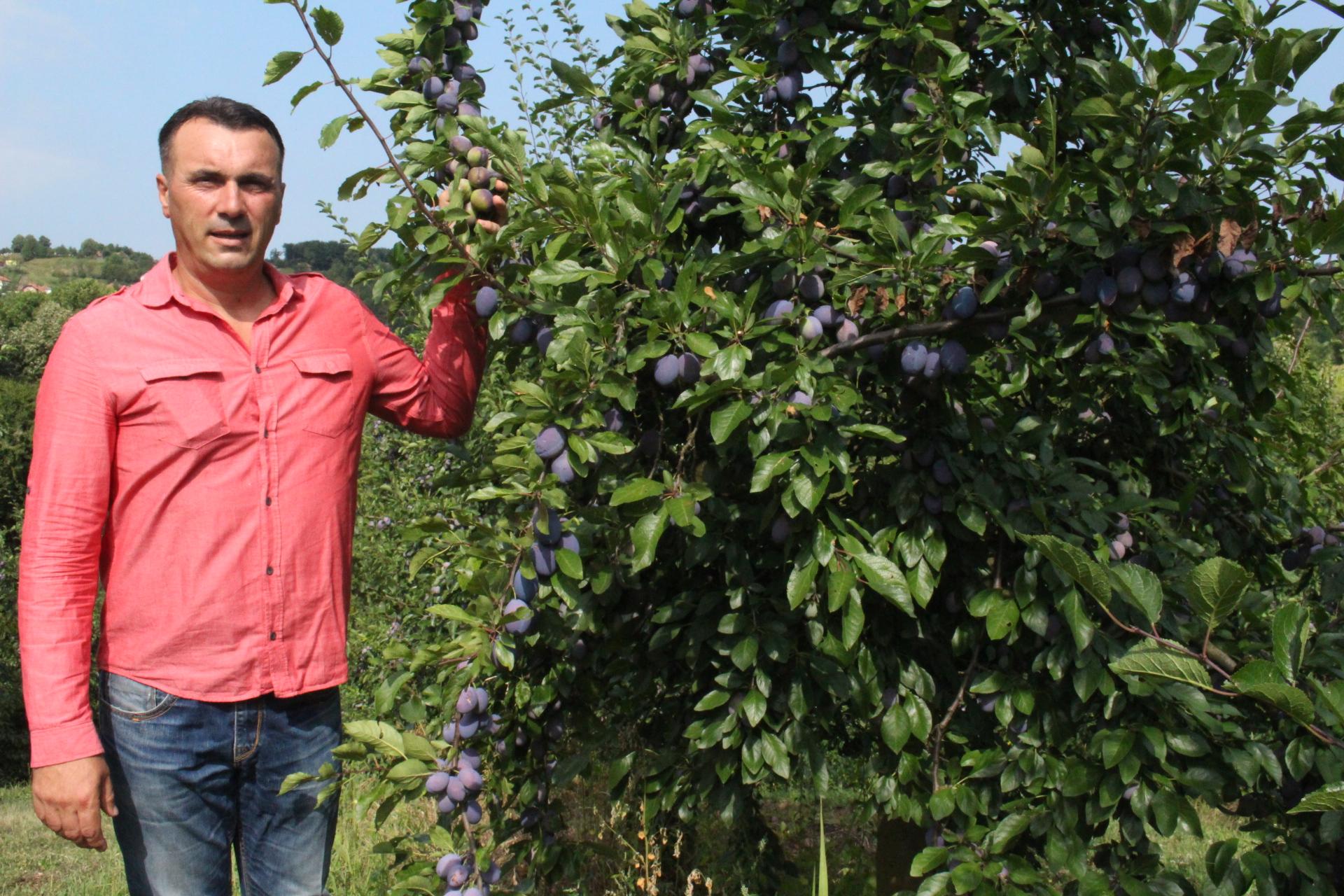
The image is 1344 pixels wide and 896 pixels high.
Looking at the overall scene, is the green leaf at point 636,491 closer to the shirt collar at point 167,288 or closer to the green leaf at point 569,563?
the green leaf at point 569,563

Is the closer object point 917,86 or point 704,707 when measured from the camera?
point 704,707

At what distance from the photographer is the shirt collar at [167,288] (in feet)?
6.79

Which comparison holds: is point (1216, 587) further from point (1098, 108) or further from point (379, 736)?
point (379, 736)

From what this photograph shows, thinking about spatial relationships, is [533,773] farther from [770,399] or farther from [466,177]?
[466,177]

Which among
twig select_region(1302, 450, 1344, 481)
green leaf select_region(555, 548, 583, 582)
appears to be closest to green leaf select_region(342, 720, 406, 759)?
green leaf select_region(555, 548, 583, 582)

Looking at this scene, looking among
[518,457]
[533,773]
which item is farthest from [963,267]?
[533,773]

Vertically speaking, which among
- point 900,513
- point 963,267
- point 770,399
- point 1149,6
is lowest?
point 900,513

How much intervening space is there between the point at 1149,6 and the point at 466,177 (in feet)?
3.74

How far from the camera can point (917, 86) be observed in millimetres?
1970

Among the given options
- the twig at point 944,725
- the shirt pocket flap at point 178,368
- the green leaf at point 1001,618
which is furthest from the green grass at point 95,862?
the green leaf at point 1001,618

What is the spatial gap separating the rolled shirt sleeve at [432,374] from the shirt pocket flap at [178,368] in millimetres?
339

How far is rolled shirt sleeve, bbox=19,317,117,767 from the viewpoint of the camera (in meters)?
1.90

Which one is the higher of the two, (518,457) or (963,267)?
(963,267)

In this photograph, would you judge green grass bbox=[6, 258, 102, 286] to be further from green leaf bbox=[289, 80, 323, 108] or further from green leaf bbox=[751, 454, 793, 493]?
green leaf bbox=[751, 454, 793, 493]
